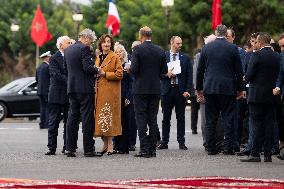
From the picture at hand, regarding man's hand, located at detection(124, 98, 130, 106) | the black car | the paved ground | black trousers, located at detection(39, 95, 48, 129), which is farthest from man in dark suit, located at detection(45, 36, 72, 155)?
the black car

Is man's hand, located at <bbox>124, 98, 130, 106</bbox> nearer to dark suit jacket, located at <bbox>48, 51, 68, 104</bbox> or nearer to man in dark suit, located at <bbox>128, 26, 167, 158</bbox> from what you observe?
man in dark suit, located at <bbox>128, 26, 167, 158</bbox>

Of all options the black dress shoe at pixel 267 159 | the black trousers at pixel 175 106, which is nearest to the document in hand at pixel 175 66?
the black trousers at pixel 175 106

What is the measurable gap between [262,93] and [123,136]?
324 cm

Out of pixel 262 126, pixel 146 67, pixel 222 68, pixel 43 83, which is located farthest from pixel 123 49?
pixel 43 83

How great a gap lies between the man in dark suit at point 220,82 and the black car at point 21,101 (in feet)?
53.1

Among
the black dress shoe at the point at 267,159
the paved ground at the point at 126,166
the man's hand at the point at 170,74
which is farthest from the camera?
the man's hand at the point at 170,74

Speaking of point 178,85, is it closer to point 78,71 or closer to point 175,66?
point 175,66

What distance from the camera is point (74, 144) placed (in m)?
18.8

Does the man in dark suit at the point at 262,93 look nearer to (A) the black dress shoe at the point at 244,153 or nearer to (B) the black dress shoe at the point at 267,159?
(B) the black dress shoe at the point at 267,159

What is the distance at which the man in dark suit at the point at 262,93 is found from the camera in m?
17.3

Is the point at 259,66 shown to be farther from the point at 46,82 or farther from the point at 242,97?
the point at 46,82

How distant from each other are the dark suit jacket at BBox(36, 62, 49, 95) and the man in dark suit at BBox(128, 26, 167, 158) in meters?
9.30

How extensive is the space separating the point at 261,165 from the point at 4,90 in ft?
65.1

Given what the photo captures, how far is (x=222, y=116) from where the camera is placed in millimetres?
19031
